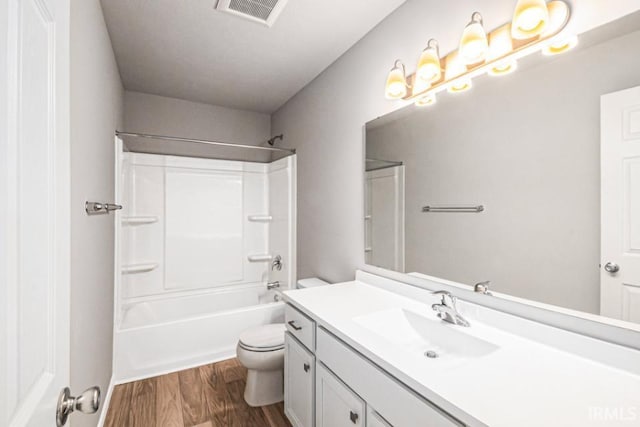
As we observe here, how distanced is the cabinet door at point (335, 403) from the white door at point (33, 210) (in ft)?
2.99

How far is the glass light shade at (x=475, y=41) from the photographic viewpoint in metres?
1.24

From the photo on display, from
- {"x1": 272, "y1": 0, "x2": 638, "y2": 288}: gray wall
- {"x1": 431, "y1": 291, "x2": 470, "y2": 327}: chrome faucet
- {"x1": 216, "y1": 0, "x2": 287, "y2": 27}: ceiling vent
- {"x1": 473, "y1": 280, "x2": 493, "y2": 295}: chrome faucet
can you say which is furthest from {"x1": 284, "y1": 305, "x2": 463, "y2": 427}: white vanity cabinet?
{"x1": 216, "y1": 0, "x2": 287, "y2": 27}: ceiling vent

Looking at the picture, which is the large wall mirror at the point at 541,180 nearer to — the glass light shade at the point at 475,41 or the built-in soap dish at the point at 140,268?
the glass light shade at the point at 475,41

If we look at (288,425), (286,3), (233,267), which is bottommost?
(288,425)

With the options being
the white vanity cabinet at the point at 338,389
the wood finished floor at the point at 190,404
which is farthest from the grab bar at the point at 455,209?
the wood finished floor at the point at 190,404

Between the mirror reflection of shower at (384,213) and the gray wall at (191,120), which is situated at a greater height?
the gray wall at (191,120)

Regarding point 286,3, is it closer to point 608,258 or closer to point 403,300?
point 403,300

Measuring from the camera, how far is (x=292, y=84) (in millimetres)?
2768

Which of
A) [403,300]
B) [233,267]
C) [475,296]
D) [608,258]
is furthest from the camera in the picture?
[233,267]

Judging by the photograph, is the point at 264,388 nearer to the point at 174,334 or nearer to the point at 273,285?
the point at 174,334

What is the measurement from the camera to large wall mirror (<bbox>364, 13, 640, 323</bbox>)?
97cm

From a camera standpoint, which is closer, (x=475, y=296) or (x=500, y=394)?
(x=500, y=394)

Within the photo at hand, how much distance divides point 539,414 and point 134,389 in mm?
2422

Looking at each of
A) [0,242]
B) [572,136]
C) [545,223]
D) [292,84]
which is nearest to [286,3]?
[292,84]
